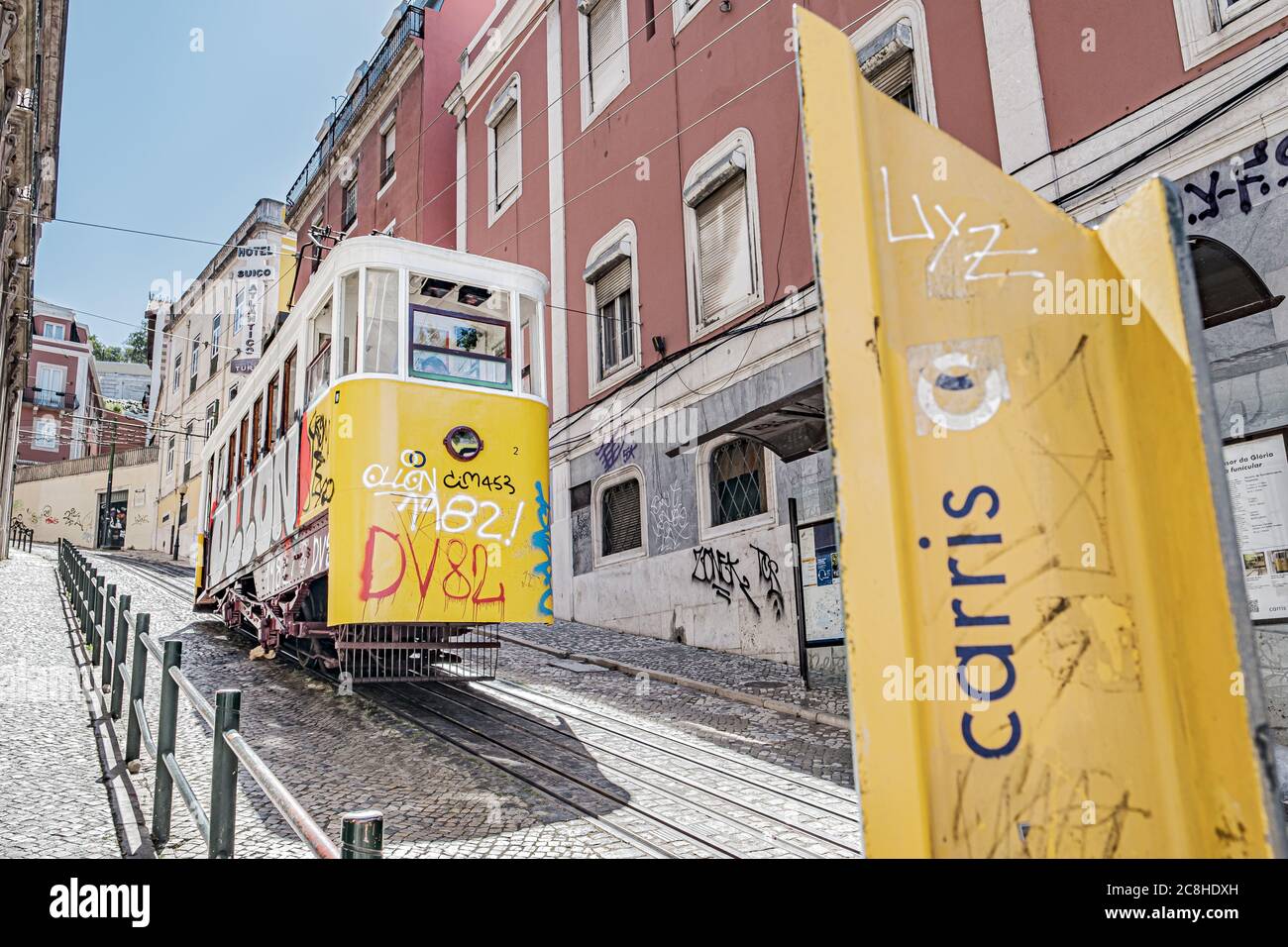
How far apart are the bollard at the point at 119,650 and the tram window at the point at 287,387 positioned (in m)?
2.65

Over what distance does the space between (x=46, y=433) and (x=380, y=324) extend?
46.9 metres

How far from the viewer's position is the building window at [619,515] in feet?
43.5

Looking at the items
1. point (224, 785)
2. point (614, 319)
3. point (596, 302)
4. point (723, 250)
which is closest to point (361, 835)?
point (224, 785)

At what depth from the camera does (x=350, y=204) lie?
25062 millimetres

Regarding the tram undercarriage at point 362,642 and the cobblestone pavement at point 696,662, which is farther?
the cobblestone pavement at point 696,662

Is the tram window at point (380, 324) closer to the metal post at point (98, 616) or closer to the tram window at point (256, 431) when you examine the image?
the tram window at point (256, 431)

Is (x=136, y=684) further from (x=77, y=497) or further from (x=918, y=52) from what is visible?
(x=77, y=497)

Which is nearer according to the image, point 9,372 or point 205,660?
point 205,660

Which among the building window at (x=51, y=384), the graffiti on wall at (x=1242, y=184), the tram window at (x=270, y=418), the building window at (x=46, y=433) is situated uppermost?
the building window at (x=51, y=384)

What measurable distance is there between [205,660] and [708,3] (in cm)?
1059

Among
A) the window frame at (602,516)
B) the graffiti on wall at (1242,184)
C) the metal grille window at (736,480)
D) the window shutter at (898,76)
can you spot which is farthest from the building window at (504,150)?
the graffiti on wall at (1242,184)

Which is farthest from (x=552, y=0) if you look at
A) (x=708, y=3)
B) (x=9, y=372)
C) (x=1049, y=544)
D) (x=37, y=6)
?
(x=9, y=372)
